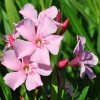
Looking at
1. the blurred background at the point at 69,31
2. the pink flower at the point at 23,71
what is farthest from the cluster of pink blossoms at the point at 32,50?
the blurred background at the point at 69,31

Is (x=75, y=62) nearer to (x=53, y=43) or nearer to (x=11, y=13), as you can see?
(x=53, y=43)

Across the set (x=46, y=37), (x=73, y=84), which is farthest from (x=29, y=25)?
(x=73, y=84)

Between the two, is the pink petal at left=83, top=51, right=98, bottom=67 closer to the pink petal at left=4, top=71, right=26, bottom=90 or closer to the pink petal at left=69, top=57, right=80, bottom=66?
the pink petal at left=69, top=57, right=80, bottom=66

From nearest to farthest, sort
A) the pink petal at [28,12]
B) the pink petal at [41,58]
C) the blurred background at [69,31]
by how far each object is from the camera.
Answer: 1. the pink petal at [41,58]
2. the pink petal at [28,12]
3. the blurred background at [69,31]

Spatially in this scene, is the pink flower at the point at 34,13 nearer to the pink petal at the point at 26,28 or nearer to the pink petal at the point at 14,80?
the pink petal at the point at 26,28

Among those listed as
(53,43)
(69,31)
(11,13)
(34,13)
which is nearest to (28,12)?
(34,13)

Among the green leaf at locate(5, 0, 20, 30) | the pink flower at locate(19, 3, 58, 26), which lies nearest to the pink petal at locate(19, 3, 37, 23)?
the pink flower at locate(19, 3, 58, 26)
